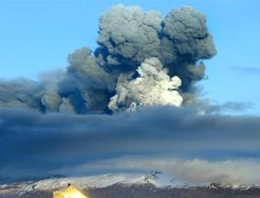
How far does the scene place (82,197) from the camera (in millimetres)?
69125

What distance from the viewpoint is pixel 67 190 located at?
Answer: 2702 inches

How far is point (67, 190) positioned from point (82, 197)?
168 cm
